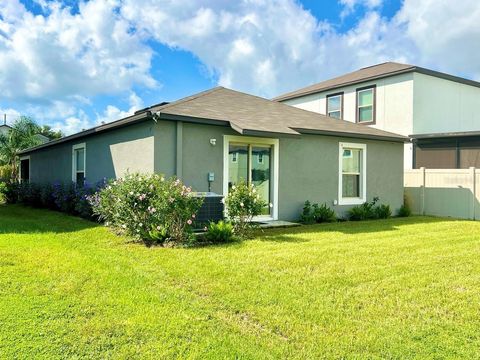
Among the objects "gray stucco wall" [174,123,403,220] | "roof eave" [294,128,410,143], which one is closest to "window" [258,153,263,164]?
"gray stucco wall" [174,123,403,220]

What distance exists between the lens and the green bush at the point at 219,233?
7895mm

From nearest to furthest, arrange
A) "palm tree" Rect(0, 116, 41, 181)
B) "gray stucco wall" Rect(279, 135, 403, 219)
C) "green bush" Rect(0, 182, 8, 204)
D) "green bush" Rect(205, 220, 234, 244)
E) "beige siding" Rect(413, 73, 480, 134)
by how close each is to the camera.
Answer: "green bush" Rect(205, 220, 234, 244) → "gray stucco wall" Rect(279, 135, 403, 219) → "beige siding" Rect(413, 73, 480, 134) → "green bush" Rect(0, 182, 8, 204) → "palm tree" Rect(0, 116, 41, 181)

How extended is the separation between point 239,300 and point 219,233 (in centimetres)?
355

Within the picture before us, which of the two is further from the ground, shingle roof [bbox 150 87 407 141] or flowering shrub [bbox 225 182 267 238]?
shingle roof [bbox 150 87 407 141]

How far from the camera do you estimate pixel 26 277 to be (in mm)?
5168

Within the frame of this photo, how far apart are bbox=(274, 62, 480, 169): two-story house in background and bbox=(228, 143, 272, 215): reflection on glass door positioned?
26.6 feet

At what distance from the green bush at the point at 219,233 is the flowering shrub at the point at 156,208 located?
41 cm

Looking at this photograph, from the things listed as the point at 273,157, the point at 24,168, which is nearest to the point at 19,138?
the point at 24,168

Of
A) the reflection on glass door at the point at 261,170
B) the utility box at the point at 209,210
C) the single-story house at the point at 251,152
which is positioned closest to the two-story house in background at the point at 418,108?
the single-story house at the point at 251,152

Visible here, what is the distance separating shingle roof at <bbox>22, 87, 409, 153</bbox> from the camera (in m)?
9.36

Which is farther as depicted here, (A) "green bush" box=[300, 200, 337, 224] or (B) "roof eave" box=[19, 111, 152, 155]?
(A) "green bush" box=[300, 200, 337, 224]

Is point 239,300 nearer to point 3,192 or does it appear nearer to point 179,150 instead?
point 179,150

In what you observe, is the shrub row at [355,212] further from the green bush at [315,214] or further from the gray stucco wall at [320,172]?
→ the gray stucco wall at [320,172]

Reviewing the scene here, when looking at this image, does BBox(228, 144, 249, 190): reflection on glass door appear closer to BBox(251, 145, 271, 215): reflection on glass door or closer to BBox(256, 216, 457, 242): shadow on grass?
BBox(251, 145, 271, 215): reflection on glass door
